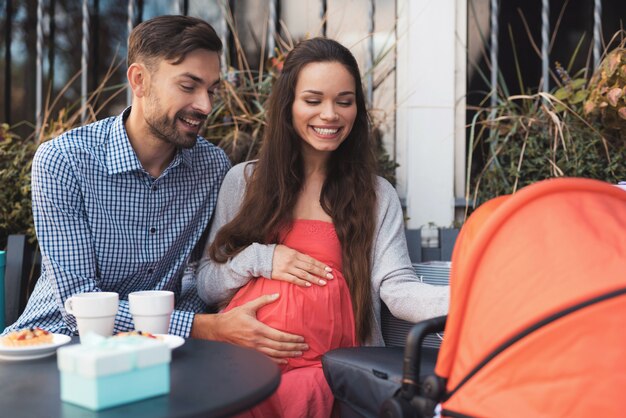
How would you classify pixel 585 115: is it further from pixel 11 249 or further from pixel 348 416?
pixel 11 249

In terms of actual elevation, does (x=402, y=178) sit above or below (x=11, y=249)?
above

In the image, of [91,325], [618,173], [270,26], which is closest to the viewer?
[91,325]

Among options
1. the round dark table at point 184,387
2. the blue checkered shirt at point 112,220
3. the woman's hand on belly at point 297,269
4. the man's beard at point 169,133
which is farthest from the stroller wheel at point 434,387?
the man's beard at point 169,133

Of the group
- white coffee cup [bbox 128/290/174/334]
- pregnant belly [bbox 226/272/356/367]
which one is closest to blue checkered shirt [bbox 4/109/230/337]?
pregnant belly [bbox 226/272/356/367]

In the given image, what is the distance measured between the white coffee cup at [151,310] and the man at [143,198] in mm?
503

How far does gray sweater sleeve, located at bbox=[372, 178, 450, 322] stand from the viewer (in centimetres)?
231

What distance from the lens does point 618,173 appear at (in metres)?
3.27

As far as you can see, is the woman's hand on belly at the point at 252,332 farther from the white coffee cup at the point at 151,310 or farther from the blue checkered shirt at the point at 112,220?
the white coffee cup at the point at 151,310

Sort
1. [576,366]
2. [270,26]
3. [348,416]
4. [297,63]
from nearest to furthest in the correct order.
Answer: [576,366] < [348,416] < [297,63] < [270,26]

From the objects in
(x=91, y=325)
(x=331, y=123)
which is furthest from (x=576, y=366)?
(x=331, y=123)

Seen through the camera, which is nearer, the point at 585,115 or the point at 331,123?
the point at 331,123

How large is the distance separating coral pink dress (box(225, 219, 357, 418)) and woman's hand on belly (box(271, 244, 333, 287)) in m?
0.02

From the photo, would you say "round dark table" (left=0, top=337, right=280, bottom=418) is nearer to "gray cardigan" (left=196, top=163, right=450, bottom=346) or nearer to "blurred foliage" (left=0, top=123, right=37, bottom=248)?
"gray cardigan" (left=196, top=163, right=450, bottom=346)

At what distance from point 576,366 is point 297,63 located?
157 cm
